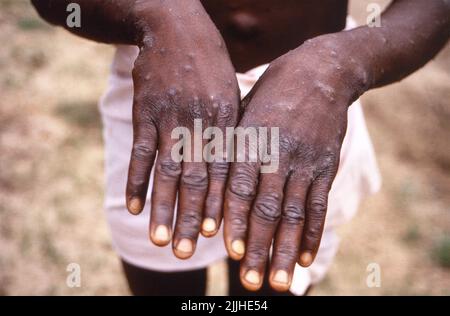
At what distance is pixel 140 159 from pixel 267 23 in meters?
0.46

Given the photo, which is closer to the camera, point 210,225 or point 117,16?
point 210,225

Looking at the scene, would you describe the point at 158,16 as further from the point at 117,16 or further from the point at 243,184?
the point at 243,184

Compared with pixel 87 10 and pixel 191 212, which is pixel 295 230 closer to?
pixel 191 212

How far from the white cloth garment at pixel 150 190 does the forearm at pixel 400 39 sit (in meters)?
0.25

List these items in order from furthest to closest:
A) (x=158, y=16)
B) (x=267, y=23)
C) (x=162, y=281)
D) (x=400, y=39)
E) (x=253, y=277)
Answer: (x=162, y=281) → (x=267, y=23) → (x=400, y=39) → (x=158, y=16) → (x=253, y=277)

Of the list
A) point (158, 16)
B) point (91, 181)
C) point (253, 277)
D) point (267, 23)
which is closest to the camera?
point (253, 277)

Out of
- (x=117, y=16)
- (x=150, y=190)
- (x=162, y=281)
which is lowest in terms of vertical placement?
(x=162, y=281)

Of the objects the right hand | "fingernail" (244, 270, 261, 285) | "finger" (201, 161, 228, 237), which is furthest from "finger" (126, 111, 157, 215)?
"fingernail" (244, 270, 261, 285)

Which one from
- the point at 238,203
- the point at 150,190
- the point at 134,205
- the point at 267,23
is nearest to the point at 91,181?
the point at 150,190

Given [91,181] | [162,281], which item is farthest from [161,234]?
[91,181]

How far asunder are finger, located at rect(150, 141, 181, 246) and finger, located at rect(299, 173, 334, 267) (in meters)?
0.21

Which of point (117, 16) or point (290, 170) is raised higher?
point (117, 16)

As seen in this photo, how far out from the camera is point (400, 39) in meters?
0.98

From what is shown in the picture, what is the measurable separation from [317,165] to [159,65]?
0.30 meters
